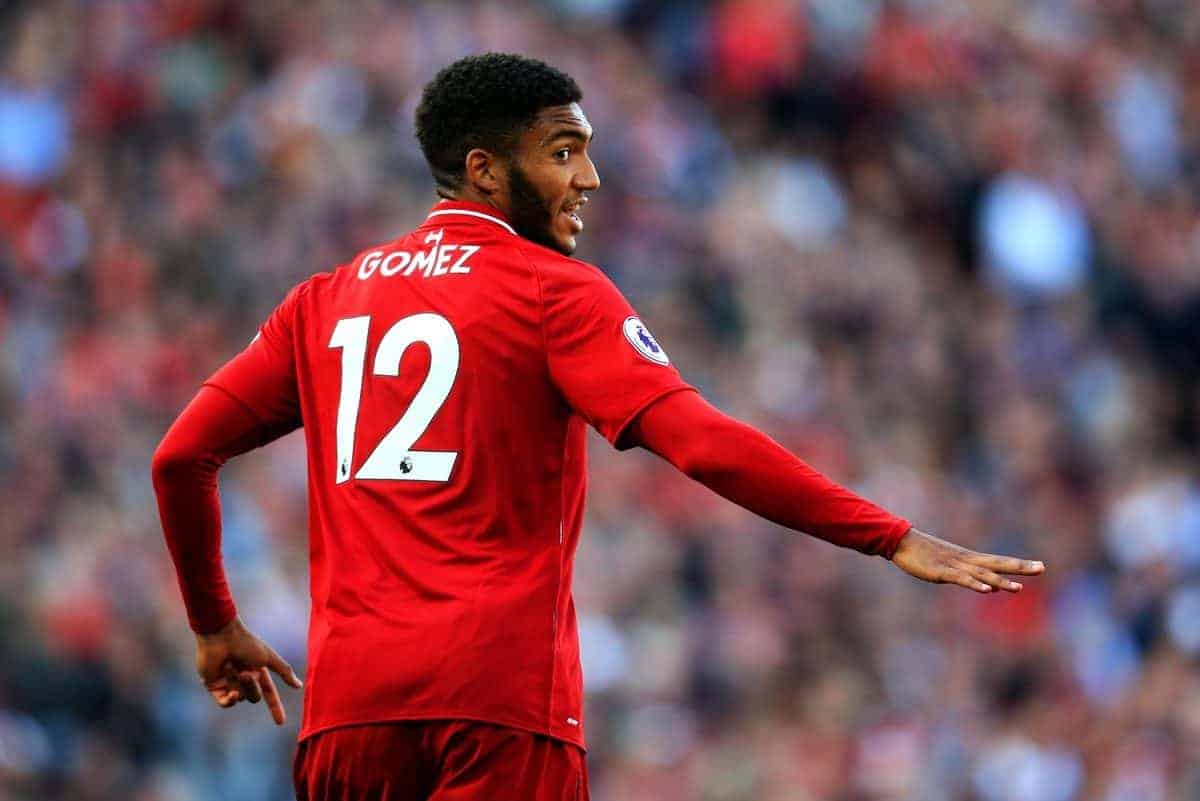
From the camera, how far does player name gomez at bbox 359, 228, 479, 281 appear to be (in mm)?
4512

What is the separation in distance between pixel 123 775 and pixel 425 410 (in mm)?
5202

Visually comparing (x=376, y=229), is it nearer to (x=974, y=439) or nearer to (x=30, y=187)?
(x=30, y=187)

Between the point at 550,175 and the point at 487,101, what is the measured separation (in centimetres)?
18

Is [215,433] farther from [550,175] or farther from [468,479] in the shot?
[550,175]

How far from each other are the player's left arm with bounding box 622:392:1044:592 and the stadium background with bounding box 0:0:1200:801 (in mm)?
5194

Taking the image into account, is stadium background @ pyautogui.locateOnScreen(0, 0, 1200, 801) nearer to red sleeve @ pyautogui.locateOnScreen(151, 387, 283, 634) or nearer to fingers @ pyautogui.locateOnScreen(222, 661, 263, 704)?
fingers @ pyautogui.locateOnScreen(222, 661, 263, 704)

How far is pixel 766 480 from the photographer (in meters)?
4.20

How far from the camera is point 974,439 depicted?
503 inches

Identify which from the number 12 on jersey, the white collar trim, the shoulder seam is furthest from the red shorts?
the white collar trim

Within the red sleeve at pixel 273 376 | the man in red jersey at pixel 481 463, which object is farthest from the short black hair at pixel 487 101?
the red sleeve at pixel 273 376

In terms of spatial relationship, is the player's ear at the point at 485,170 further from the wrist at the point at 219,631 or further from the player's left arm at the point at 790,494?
the wrist at the point at 219,631

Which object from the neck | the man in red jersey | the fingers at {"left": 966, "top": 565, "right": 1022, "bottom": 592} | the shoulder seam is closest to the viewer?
the fingers at {"left": 966, "top": 565, "right": 1022, "bottom": 592}

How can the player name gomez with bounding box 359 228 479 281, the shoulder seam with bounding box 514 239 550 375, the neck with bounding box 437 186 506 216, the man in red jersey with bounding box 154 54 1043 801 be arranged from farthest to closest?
the neck with bounding box 437 186 506 216
the player name gomez with bounding box 359 228 479 281
the shoulder seam with bounding box 514 239 550 375
the man in red jersey with bounding box 154 54 1043 801

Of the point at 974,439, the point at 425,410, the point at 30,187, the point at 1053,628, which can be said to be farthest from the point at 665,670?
the point at 425,410
